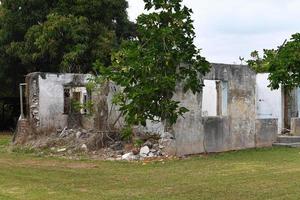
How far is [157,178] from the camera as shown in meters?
11.9

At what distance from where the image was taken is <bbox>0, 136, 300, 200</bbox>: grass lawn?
9805 millimetres

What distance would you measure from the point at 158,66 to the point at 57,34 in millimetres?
10491

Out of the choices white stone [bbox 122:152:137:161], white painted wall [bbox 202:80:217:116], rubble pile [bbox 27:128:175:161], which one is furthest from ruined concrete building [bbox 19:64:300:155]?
white painted wall [bbox 202:80:217:116]

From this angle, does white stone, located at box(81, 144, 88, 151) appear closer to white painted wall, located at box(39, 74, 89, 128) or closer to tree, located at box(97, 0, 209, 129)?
tree, located at box(97, 0, 209, 129)

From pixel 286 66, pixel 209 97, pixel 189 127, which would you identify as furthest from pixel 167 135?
pixel 209 97

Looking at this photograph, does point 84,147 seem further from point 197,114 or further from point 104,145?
point 197,114

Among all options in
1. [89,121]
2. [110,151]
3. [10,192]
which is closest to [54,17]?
[89,121]

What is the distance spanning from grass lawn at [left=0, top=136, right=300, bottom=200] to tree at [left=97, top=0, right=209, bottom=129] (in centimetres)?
172

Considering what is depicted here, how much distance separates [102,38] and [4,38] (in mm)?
5329

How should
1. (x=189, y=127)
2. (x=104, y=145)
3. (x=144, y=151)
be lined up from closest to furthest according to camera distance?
(x=144, y=151), (x=189, y=127), (x=104, y=145)

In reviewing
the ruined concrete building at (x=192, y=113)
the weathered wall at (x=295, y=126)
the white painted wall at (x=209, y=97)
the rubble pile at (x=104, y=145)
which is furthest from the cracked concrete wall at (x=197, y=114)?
the white painted wall at (x=209, y=97)

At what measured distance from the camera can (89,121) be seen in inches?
817

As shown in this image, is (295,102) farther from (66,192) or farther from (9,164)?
(66,192)

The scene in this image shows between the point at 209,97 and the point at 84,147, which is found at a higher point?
the point at 209,97
